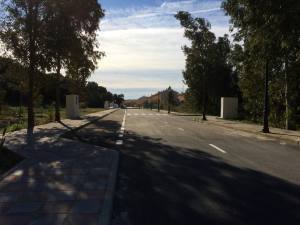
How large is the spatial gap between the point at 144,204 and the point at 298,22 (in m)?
13.1

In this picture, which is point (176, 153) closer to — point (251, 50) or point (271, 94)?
point (251, 50)

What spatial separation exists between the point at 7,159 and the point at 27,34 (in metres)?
14.1

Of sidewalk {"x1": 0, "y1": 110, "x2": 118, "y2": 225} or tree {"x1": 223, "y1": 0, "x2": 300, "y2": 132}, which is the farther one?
tree {"x1": 223, "y1": 0, "x2": 300, "y2": 132}

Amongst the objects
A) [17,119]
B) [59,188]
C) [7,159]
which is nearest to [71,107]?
[17,119]

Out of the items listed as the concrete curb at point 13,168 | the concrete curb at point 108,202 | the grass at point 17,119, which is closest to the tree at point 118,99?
the grass at point 17,119

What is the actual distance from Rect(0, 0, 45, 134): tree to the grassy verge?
11.2 meters

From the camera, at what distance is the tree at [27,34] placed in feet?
77.7

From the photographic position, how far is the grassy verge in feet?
33.9

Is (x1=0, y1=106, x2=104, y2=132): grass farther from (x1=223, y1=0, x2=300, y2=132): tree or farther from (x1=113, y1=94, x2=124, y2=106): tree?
(x1=113, y1=94, x2=124, y2=106): tree

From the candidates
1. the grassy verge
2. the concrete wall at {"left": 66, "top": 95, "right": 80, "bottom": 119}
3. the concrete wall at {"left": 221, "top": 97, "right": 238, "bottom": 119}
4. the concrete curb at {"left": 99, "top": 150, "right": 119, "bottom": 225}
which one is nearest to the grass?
the concrete wall at {"left": 66, "top": 95, "right": 80, "bottom": 119}

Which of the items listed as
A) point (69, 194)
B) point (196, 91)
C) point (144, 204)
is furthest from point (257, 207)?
point (196, 91)

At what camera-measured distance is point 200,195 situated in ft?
25.9

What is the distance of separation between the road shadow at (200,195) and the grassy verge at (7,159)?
2.56m

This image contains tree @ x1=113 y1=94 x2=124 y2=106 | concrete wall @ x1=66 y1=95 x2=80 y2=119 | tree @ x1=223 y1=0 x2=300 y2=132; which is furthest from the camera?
tree @ x1=113 y1=94 x2=124 y2=106
